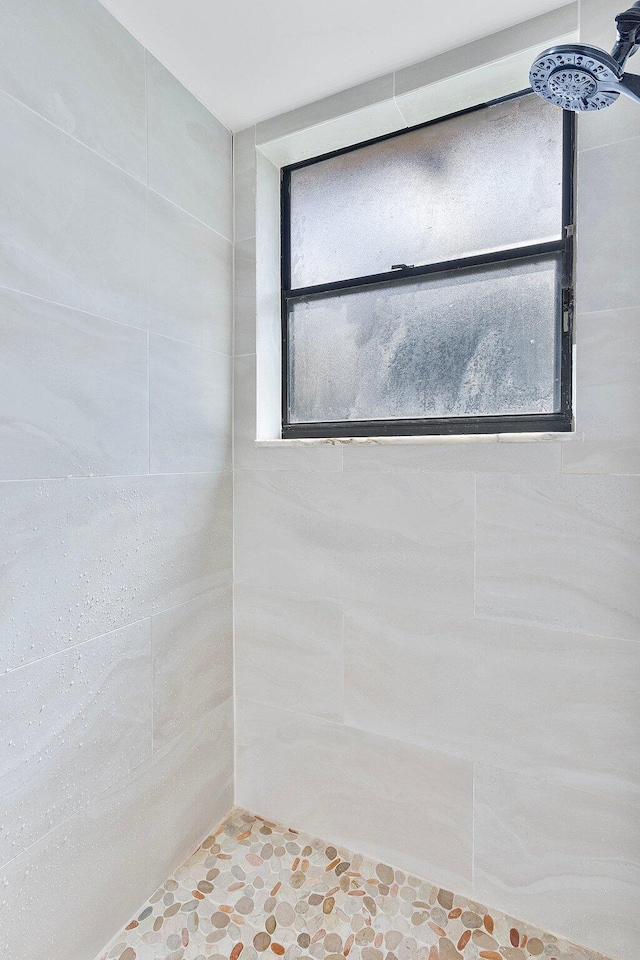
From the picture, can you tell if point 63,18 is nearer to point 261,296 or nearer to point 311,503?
point 261,296

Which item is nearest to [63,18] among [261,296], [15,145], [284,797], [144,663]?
[15,145]

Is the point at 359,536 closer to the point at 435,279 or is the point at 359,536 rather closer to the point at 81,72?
the point at 435,279

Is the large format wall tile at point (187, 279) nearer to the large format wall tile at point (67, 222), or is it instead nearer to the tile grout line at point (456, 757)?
the large format wall tile at point (67, 222)

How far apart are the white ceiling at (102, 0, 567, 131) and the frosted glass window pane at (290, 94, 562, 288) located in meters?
0.19

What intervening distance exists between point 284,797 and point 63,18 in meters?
2.01

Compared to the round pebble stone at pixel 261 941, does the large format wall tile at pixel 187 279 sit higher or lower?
higher

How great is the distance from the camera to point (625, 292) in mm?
1092

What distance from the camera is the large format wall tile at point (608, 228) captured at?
1.09m

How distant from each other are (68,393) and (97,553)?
1.16ft

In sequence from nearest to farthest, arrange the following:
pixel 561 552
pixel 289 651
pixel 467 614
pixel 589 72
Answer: pixel 589 72 → pixel 561 552 → pixel 467 614 → pixel 289 651

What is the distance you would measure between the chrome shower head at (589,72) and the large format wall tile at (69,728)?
1.34 metres

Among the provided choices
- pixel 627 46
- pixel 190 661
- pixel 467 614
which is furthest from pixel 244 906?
pixel 627 46

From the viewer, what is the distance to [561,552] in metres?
1.15

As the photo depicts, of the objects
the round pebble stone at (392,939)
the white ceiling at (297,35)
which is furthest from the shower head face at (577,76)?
the round pebble stone at (392,939)
